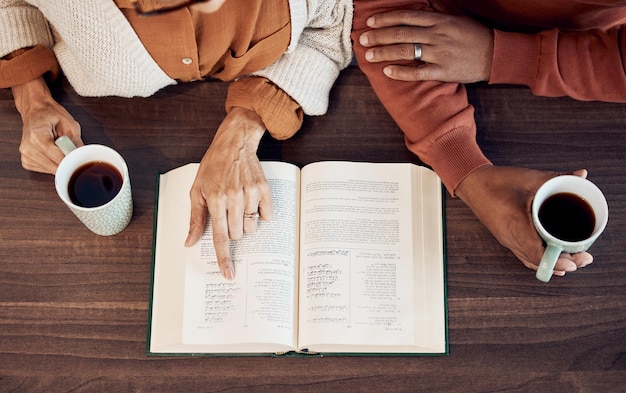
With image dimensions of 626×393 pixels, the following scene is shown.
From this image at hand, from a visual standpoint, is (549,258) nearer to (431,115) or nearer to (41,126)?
(431,115)

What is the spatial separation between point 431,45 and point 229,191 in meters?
0.41

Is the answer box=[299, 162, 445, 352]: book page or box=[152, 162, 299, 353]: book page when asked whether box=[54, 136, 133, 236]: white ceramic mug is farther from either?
box=[299, 162, 445, 352]: book page

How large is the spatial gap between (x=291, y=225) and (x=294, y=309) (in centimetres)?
13

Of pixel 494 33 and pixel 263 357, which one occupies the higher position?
pixel 494 33

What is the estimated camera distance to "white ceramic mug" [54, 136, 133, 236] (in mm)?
883

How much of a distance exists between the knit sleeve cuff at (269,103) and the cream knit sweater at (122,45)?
0.02 metres

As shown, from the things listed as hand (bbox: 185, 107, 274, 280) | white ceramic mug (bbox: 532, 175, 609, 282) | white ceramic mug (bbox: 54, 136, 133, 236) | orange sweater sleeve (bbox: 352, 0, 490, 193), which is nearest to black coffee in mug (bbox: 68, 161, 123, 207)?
white ceramic mug (bbox: 54, 136, 133, 236)

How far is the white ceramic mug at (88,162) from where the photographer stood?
0.88 meters

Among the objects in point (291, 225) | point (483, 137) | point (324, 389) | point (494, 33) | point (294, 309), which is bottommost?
point (324, 389)

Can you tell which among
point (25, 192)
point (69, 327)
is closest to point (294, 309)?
point (69, 327)

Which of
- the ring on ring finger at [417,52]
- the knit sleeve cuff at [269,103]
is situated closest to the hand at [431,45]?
the ring on ring finger at [417,52]

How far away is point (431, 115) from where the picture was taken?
1012mm

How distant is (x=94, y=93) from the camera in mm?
1032

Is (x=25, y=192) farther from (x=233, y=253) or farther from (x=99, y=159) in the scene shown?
(x=233, y=253)
